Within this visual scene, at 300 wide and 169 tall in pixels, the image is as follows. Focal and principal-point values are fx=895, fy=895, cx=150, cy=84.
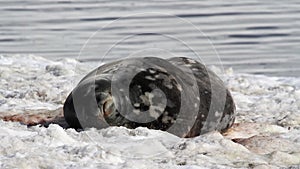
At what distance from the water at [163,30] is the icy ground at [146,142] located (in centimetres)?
416

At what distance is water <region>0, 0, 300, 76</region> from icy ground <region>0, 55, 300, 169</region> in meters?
4.16

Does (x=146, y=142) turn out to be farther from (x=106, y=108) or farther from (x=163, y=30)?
(x=163, y=30)

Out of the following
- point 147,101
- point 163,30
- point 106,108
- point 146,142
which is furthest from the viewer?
point 163,30

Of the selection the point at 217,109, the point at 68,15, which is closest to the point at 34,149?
the point at 217,109

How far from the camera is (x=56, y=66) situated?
8891mm

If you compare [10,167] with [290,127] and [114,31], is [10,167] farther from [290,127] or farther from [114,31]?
[114,31]

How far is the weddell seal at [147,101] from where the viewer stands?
564cm

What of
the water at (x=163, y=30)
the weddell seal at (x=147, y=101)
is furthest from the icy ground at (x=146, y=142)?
the water at (x=163, y=30)

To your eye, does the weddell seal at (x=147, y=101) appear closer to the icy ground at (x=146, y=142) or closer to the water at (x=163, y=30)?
the icy ground at (x=146, y=142)

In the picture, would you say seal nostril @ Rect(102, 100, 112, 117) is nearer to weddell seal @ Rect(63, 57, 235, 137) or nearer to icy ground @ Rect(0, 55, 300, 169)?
weddell seal @ Rect(63, 57, 235, 137)

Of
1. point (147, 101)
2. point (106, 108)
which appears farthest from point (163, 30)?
point (106, 108)

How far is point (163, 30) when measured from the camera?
1449 cm

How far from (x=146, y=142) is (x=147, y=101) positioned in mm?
784

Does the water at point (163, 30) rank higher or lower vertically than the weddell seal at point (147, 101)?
lower
